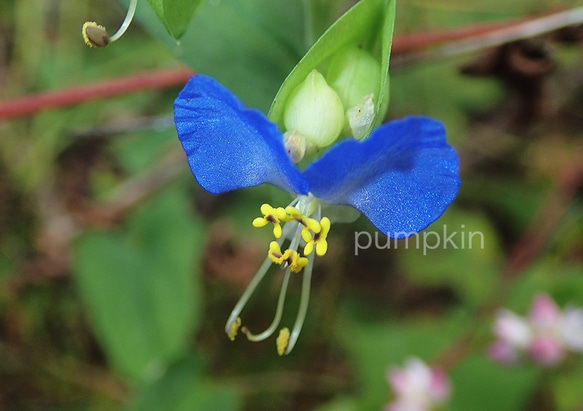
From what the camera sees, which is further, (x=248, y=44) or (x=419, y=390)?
(x=419, y=390)

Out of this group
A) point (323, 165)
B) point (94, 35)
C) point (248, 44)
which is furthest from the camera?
point (248, 44)

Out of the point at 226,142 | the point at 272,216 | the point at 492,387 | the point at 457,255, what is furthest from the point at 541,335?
the point at 226,142

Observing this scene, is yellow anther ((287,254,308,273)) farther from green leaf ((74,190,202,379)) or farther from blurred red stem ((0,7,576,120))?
green leaf ((74,190,202,379))

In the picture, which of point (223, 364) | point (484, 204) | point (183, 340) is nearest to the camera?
point (183, 340)

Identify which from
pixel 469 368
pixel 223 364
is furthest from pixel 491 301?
pixel 223 364

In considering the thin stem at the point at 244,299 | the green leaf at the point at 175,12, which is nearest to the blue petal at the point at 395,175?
the thin stem at the point at 244,299

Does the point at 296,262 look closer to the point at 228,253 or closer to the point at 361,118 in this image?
the point at 361,118

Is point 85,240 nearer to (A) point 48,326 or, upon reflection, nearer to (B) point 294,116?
(A) point 48,326
